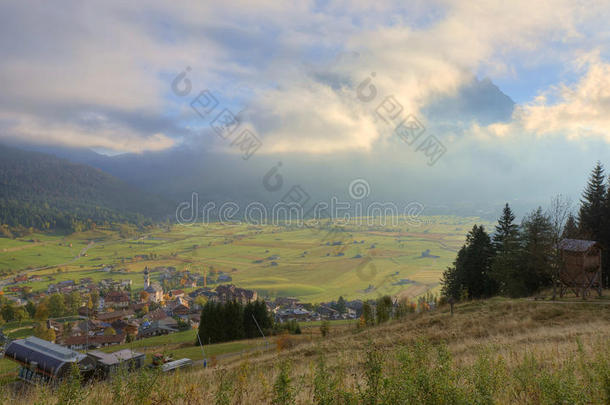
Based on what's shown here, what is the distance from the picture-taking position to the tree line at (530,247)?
22828 mm

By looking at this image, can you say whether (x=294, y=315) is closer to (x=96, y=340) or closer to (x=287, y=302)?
(x=287, y=302)

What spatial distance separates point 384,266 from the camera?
9119cm

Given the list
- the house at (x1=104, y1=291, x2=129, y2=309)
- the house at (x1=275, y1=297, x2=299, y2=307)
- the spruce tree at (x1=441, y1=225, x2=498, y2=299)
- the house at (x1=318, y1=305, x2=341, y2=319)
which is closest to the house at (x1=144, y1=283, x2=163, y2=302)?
the house at (x1=104, y1=291, x2=129, y2=309)

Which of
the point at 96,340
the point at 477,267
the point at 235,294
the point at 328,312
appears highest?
the point at 477,267

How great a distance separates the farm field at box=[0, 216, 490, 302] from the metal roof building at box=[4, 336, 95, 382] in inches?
2491

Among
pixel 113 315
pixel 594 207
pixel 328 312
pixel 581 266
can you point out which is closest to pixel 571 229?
pixel 594 207

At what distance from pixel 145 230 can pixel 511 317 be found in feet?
697

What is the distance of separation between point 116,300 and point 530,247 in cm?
8708

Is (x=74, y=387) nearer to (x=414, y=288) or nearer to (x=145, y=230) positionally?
(x=414, y=288)

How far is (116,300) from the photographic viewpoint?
3130 inches

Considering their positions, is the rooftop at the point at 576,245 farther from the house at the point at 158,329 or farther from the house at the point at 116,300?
the house at the point at 116,300

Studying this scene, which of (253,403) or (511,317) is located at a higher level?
(253,403)

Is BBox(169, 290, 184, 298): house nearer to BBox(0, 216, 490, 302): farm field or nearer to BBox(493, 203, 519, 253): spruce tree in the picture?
BBox(0, 216, 490, 302): farm field

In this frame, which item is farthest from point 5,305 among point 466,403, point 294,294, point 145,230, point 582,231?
point 145,230
